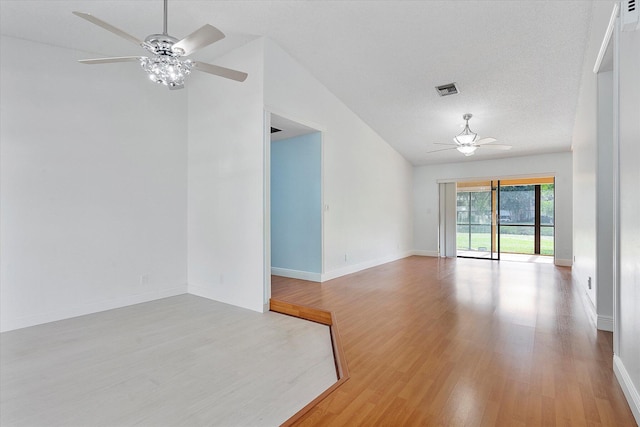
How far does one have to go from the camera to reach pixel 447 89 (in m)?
4.86

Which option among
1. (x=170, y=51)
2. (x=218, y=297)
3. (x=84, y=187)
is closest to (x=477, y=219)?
(x=218, y=297)

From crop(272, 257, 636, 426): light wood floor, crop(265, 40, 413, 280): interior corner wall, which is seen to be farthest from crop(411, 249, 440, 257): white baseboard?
crop(272, 257, 636, 426): light wood floor

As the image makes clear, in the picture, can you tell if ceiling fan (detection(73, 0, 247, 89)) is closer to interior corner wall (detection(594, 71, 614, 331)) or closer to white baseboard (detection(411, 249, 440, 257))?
interior corner wall (detection(594, 71, 614, 331))

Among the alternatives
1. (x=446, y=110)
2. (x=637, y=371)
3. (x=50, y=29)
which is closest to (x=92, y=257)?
(x=50, y=29)

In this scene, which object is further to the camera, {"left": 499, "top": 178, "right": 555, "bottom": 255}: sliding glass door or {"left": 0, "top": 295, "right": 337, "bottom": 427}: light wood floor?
{"left": 499, "top": 178, "right": 555, "bottom": 255}: sliding glass door

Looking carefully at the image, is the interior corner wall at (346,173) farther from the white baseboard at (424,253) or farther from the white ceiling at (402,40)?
the white baseboard at (424,253)

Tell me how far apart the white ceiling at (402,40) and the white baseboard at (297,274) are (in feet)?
10.2

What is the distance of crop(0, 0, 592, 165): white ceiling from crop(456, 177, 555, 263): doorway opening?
10.5ft

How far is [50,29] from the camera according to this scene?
11.5ft

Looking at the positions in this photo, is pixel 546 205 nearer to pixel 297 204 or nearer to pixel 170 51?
pixel 297 204

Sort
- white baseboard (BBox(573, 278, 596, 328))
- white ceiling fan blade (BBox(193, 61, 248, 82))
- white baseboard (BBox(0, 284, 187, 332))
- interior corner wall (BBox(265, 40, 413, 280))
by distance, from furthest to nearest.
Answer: interior corner wall (BBox(265, 40, 413, 280)) → white baseboard (BBox(0, 284, 187, 332)) → white baseboard (BBox(573, 278, 596, 328)) → white ceiling fan blade (BBox(193, 61, 248, 82))

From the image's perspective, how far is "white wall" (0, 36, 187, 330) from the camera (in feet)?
11.5

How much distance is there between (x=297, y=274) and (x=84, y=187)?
10.8 ft

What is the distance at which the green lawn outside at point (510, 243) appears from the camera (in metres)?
8.62
